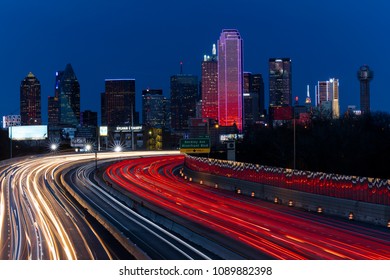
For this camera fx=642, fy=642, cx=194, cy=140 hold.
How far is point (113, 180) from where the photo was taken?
62.0 metres

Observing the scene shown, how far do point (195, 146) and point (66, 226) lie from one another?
36619 millimetres

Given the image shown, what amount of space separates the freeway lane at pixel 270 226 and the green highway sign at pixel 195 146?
14.3 m

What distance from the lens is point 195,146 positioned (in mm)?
66375

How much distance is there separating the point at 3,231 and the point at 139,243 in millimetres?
7871

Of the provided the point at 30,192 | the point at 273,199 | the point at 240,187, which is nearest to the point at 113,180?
the point at 30,192

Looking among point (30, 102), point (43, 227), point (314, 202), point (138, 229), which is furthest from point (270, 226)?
point (30, 102)

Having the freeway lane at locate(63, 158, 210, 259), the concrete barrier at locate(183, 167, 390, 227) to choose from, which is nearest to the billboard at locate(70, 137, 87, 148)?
the freeway lane at locate(63, 158, 210, 259)

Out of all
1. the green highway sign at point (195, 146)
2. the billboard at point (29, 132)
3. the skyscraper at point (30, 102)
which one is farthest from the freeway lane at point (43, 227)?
the skyscraper at point (30, 102)

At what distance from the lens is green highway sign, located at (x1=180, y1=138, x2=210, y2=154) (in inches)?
2608

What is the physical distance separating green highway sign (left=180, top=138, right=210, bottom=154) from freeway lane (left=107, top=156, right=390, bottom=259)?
14313 mm

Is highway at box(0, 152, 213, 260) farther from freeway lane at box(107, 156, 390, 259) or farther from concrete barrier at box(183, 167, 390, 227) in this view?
concrete barrier at box(183, 167, 390, 227)

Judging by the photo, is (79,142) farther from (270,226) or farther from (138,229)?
(270,226)
